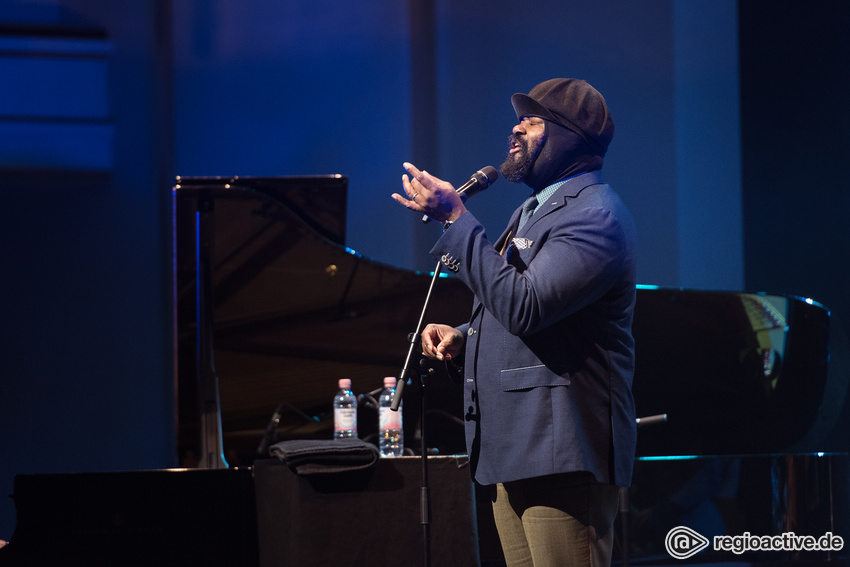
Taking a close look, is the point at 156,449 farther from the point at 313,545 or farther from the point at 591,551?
the point at 591,551

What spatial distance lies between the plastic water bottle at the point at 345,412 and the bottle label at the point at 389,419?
0.11 m

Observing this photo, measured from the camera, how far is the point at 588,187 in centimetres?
158

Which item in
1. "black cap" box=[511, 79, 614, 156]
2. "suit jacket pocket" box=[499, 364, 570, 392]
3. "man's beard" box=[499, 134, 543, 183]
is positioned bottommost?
"suit jacket pocket" box=[499, 364, 570, 392]

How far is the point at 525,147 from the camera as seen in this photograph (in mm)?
1665

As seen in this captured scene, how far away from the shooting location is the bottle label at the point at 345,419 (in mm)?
2654

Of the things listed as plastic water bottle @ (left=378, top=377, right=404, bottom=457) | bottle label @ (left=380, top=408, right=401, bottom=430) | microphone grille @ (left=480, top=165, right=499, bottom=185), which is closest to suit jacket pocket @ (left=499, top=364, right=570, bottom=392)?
microphone grille @ (left=480, top=165, right=499, bottom=185)

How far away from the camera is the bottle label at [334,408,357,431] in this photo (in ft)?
8.71

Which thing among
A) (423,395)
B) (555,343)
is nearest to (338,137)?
(423,395)

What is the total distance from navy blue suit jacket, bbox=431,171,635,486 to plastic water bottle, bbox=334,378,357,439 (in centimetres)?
113

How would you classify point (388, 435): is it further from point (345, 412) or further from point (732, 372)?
point (732, 372)

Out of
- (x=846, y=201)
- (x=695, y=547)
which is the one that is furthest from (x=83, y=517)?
(x=846, y=201)

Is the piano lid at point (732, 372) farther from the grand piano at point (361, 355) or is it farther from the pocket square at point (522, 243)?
the pocket square at point (522, 243)

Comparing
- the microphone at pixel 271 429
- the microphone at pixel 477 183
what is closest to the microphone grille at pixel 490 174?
the microphone at pixel 477 183

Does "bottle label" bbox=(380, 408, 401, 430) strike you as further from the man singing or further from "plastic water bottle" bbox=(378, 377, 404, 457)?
the man singing
